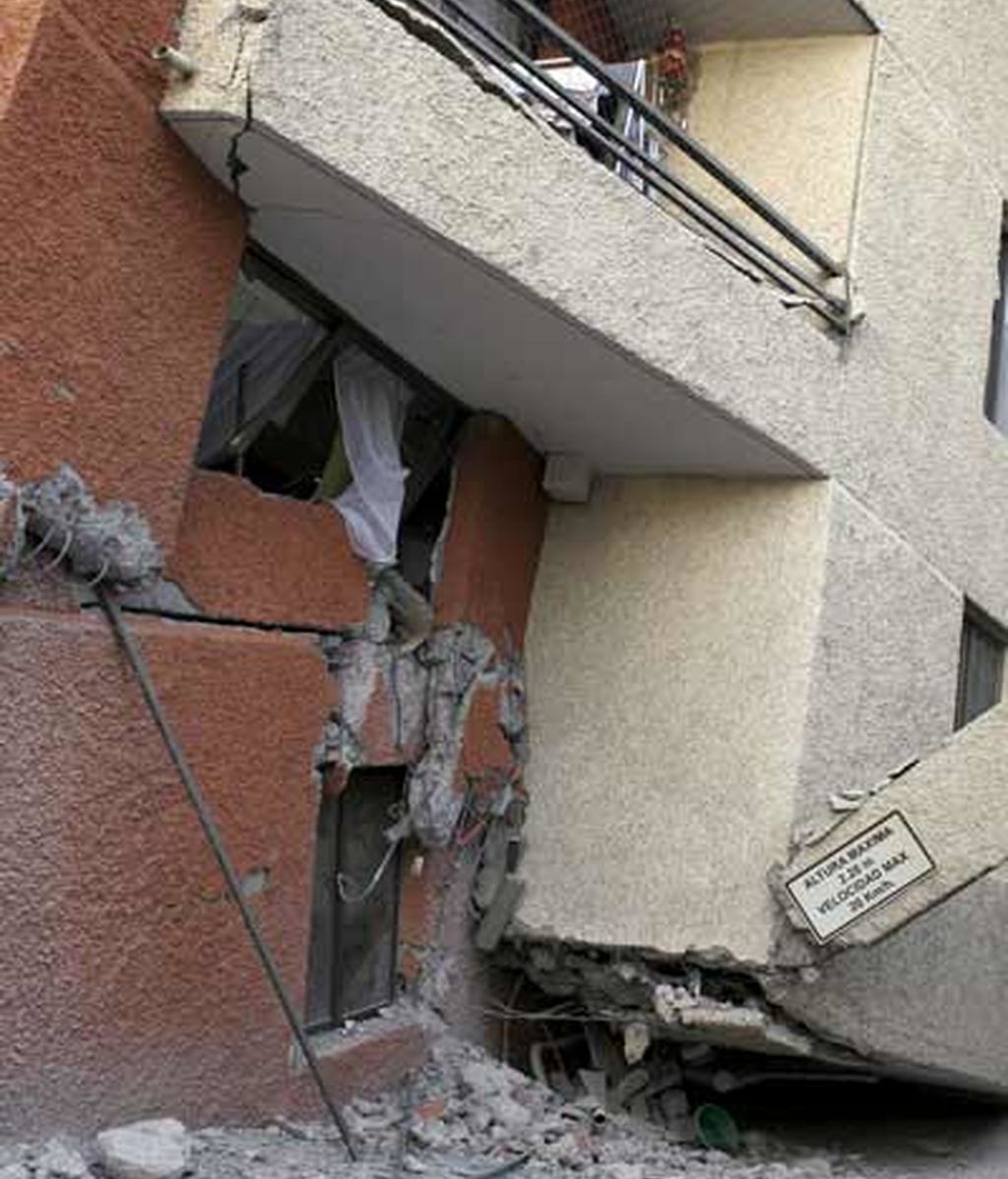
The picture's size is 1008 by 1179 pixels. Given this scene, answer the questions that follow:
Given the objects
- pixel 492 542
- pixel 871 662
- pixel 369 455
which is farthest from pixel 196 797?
pixel 871 662

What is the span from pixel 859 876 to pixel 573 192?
2.84m

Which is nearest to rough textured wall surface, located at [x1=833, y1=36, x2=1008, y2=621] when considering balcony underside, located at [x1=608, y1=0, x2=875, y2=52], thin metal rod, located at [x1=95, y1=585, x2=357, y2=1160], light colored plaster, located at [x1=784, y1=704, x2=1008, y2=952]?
balcony underside, located at [x1=608, y1=0, x2=875, y2=52]

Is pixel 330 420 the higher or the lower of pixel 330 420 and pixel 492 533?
the higher

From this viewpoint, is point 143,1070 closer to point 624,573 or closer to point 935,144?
point 624,573

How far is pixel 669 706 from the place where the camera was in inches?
261

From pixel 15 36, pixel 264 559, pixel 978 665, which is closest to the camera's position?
pixel 15 36

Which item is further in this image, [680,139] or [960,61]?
[960,61]

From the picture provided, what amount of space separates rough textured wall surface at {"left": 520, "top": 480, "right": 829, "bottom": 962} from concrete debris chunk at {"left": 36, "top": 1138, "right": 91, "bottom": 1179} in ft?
9.23

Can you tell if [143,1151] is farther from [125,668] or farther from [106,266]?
[106,266]

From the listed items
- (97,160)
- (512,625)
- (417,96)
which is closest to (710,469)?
(512,625)

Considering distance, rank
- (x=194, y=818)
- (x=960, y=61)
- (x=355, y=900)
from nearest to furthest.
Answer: (x=194, y=818), (x=355, y=900), (x=960, y=61)

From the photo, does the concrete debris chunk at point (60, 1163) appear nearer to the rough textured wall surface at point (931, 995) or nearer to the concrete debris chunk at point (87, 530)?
the concrete debris chunk at point (87, 530)

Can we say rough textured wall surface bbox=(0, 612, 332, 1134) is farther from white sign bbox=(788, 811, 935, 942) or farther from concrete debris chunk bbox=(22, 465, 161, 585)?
white sign bbox=(788, 811, 935, 942)

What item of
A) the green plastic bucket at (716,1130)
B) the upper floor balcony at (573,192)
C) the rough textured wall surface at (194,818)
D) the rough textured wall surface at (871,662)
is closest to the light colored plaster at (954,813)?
the rough textured wall surface at (871,662)
